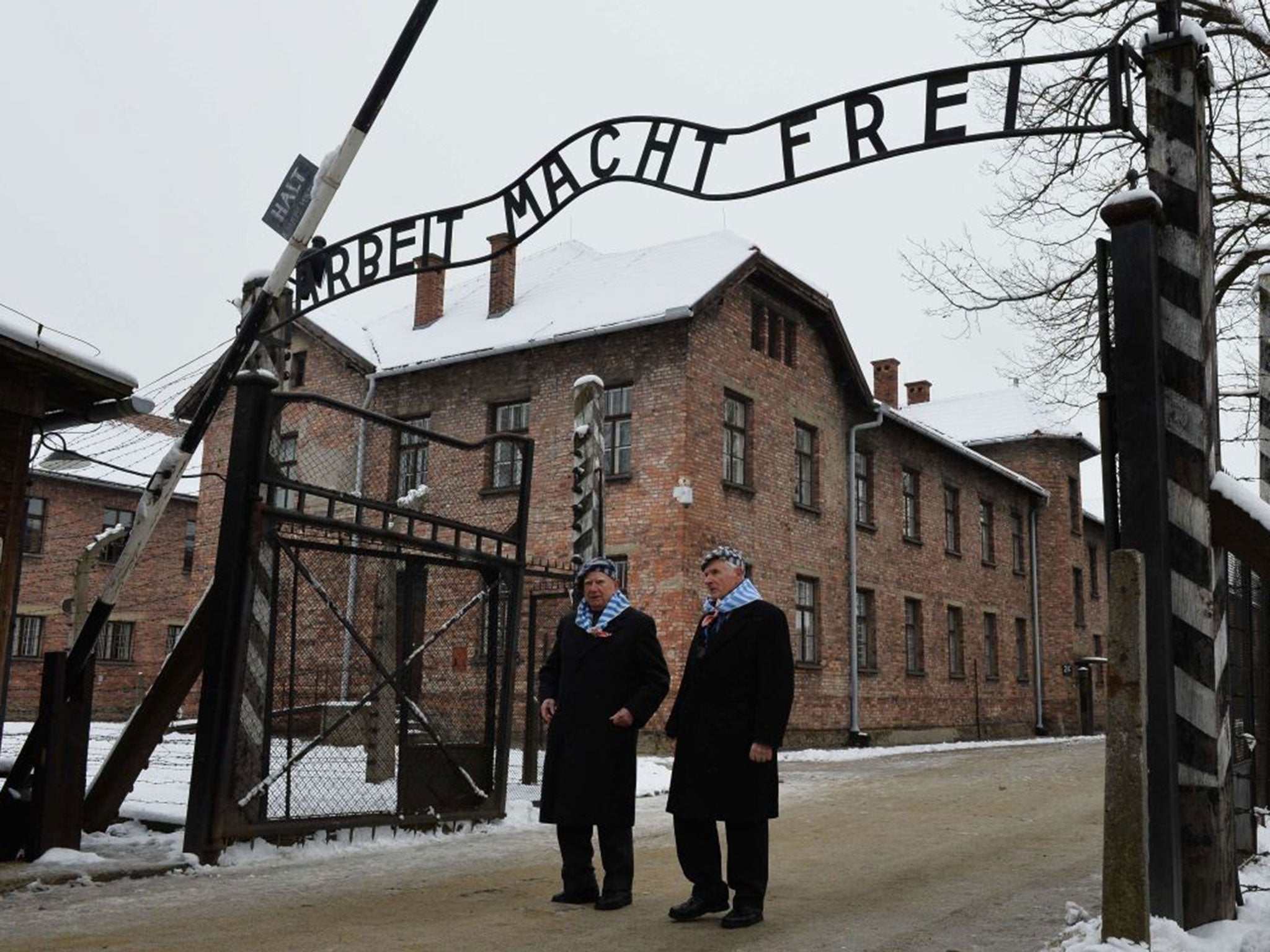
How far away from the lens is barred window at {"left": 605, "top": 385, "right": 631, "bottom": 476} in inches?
818

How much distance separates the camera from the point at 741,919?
5.57 meters

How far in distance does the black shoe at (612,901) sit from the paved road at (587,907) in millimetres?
52

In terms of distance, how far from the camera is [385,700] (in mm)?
11234

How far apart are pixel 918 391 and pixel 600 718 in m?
39.8

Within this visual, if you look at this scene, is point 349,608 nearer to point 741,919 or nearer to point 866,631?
point 741,919

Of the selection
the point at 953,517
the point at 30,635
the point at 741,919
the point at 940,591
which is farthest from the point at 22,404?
the point at 30,635

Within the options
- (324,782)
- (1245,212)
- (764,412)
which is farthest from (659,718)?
(1245,212)

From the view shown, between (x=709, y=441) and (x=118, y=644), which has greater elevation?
(x=709, y=441)

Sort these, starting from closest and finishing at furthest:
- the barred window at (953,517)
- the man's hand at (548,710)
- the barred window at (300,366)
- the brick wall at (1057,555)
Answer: the man's hand at (548,710) → the barred window at (300,366) → the barred window at (953,517) → the brick wall at (1057,555)

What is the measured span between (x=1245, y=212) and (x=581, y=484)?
38.3ft

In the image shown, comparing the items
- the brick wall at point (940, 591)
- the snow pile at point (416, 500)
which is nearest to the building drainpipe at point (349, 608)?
the snow pile at point (416, 500)

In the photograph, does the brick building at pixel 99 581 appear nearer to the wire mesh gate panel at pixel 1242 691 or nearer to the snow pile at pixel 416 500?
the snow pile at pixel 416 500

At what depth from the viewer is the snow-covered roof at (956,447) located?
26406mm

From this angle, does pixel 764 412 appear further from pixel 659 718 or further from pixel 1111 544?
pixel 1111 544
